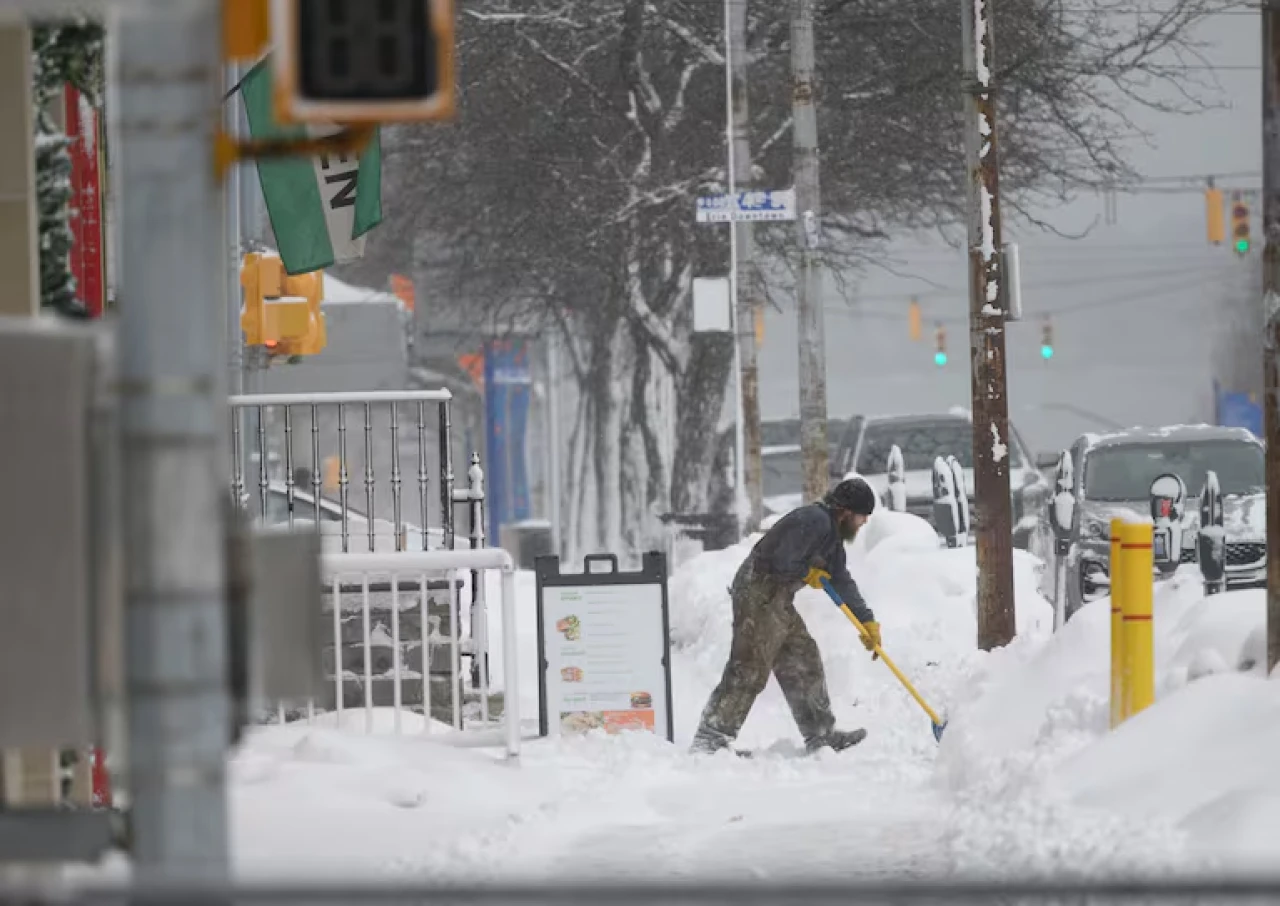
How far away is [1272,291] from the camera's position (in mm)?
10875

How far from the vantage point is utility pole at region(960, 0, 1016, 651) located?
15.7 metres

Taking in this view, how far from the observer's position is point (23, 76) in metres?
7.95

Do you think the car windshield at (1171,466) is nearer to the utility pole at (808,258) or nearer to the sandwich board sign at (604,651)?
the utility pole at (808,258)

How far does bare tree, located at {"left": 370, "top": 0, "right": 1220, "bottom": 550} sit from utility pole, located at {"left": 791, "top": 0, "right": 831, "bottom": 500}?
6130mm

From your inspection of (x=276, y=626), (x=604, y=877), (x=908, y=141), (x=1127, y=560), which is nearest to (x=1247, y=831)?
(x=604, y=877)

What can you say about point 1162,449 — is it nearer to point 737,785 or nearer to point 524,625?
point 524,625

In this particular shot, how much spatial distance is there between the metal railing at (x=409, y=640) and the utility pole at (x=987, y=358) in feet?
11.2

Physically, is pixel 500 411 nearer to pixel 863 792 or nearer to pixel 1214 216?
pixel 1214 216

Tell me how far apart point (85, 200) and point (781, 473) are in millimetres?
26050

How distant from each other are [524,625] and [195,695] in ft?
56.1

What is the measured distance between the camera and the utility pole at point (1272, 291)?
10344mm

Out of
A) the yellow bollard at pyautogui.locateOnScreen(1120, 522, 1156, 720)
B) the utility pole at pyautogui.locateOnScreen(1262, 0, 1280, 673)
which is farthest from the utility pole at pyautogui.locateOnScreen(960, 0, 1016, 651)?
the yellow bollard at pyautogui.locateOnScreen(1120, 522, 1156, 720)

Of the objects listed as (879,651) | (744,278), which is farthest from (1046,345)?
(879,651)

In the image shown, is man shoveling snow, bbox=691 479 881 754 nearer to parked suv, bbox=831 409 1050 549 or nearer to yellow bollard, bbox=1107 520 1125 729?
yellow bollard, bbox=1107 520 1125 729
